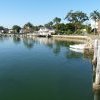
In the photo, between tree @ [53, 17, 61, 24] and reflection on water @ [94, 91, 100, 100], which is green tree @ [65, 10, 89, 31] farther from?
reflection on water @ [94, 91, 100, 100]

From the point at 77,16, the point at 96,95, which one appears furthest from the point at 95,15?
the point at 96,95

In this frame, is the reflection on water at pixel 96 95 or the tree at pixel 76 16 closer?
the reflection on water at pixel 96 95

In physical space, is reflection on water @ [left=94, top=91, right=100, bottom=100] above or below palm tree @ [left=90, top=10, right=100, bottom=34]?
below

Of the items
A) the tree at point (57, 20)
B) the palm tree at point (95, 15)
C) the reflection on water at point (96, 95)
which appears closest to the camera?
the reflection on water at point (96, 95)

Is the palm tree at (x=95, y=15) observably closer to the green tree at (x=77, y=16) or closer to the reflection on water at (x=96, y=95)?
the green tree at (x=77, y=16)

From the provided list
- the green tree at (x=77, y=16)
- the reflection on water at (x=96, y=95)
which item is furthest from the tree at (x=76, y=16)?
the reflection on water at (x=96, y=95)

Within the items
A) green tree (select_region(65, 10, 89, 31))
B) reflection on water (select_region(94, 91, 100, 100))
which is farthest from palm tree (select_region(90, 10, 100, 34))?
reflection on water (select_region(94, 91, 100, 100))

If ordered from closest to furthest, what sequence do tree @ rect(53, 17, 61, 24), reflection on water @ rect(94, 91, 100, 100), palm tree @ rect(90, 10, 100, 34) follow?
reflection on water @ rect(94, 91, 100, 100) → palm tree @ rect(90, 10, 100, 34) → tree @ rect(53, 17, 61, 24)

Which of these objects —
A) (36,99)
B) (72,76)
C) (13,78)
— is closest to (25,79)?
(13,78)

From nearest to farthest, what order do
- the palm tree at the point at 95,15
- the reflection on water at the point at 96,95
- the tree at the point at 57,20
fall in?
1. the reflection on water at the point at 96,95
2. the palm tree at the point at 95,15
3. the tree at the point at 57,20

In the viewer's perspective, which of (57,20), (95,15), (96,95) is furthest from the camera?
(57,20)

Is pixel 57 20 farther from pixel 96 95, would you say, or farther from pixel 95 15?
pixel 96 95

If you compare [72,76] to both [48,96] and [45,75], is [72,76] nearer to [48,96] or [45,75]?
[45,75]

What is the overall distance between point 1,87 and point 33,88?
3.23m
